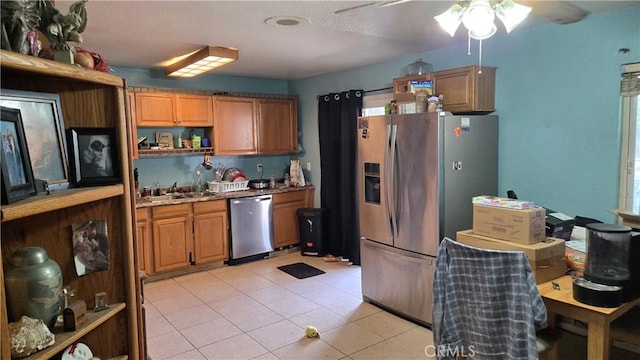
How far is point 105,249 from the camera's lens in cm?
152

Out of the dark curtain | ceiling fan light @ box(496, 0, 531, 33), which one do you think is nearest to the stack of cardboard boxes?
ceiling fan light @ box(496, 0, 531, 33)

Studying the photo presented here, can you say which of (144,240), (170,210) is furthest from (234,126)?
(144,240)

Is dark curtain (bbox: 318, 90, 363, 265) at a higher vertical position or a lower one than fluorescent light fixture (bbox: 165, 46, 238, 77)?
lower

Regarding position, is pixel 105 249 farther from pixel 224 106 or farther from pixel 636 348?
pixel 224 106

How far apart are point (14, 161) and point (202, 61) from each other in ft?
10.3

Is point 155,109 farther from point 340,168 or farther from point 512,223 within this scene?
point 512,223

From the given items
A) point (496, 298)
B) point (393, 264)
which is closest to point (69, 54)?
point (496, 298)

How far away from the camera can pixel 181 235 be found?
4.82 metres

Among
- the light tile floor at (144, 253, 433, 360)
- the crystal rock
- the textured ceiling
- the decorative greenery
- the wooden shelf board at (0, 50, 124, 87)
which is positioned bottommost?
the light tile floor at (144, 253, 433, 360)

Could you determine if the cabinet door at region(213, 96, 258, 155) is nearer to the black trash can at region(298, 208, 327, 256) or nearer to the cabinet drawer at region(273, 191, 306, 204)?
the cabinet drawer at region(273, 191, 306, 204)

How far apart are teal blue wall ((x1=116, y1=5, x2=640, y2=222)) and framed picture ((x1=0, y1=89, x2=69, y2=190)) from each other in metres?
3.30

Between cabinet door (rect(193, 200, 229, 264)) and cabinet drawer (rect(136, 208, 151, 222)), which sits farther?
cabinet door (rect(193, 200, 229, 264))

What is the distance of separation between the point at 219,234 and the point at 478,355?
3.54 meters

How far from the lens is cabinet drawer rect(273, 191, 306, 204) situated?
5533mm
